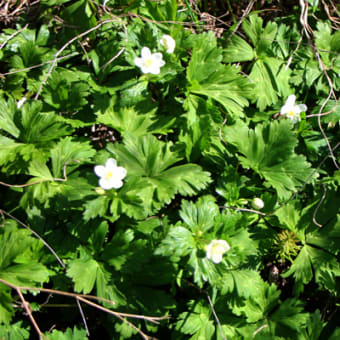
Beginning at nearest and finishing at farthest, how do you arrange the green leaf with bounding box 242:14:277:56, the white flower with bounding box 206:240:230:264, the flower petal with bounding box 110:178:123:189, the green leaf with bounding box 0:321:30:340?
the white flower with bounding box 206:240:230:264
the flower petal with bounding box 110:178:123:189
the green leaf with bounding box 0:321:30:340
the green leaf with bounding box 242:14:277:56

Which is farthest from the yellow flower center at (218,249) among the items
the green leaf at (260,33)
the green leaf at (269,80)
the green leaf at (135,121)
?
the green leaf at (260,33)

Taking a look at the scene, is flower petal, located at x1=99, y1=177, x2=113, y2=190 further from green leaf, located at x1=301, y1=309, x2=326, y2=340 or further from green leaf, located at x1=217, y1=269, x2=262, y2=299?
green leaf, located at x1=301, y1=309, x2=326, y2=340

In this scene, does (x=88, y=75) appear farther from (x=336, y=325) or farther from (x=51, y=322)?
(x=336, y=325)

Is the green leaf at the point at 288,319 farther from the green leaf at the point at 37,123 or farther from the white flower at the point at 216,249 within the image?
the green leaf at the point at 37,123

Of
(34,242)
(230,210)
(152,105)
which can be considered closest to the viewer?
(34,242)

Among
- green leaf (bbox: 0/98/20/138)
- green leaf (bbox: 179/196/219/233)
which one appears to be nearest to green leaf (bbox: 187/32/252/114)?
green leaf (bbox: 179/196/219/233)

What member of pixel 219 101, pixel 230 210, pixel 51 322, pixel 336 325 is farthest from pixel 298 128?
pixel 51 322

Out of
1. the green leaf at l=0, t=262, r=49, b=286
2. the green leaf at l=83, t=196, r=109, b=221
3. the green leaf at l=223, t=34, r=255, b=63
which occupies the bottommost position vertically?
the green leaf at l=0, t=262, r=49, b=286

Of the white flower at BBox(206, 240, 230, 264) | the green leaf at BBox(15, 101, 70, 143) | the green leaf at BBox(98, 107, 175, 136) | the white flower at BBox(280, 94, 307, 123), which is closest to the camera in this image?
the white flower at BBox(206, 240, 230, 264)
